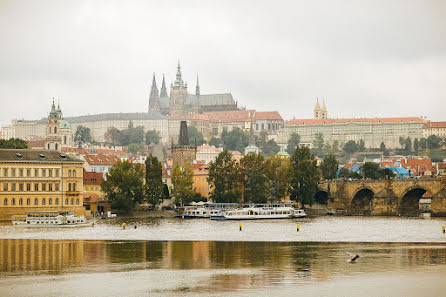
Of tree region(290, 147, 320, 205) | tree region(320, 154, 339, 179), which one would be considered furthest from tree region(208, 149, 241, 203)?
tree region(320, 154, 339, 179)

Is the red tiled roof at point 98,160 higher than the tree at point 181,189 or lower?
higher

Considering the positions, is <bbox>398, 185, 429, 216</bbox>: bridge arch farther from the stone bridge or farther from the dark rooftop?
the dark rooftop

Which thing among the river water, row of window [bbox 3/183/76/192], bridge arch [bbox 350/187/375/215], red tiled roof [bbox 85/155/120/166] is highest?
red tiled roof [bbox 85/155/120/166]

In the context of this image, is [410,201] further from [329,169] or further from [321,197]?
[329,169]

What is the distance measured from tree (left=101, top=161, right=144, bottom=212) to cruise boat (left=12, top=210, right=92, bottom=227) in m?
13.9

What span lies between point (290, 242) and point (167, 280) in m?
22.3

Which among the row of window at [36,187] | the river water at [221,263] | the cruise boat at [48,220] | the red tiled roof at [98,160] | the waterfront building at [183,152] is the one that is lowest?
the river water at [221,263]

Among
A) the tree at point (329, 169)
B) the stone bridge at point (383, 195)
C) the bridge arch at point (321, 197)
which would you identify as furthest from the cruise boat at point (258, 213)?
the tree at point (329, 169)

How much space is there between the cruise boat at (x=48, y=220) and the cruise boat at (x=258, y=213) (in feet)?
63.7

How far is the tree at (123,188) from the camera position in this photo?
106 metres

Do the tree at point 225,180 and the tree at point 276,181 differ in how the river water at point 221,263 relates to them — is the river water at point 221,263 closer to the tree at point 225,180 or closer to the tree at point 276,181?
the tree at point 225,180

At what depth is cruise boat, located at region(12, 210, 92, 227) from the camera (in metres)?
85.8

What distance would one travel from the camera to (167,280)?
149 ft

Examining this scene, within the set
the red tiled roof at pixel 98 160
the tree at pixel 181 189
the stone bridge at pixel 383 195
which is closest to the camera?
the stone bridge at pixel 383 195
